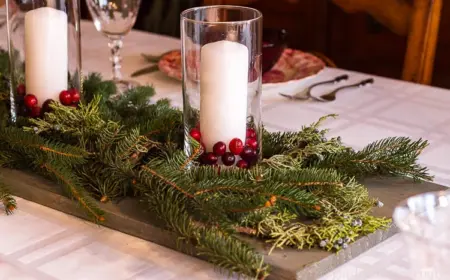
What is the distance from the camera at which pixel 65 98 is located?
1042 mm

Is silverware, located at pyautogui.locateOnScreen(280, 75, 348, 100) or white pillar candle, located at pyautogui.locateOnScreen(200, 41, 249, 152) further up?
white pillar candle, located at pyautogui.locateOnScreen(200, 41, 249, 152)

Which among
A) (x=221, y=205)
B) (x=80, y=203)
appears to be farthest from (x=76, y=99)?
(x=221, y=205)

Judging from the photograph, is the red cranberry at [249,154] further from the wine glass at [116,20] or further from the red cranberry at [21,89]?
the wine glass at [116,20]

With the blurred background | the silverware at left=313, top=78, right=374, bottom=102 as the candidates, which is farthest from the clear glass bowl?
the blurred background

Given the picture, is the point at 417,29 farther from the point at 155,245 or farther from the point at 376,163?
the point at 155,245

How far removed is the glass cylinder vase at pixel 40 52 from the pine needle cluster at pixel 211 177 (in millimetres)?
35

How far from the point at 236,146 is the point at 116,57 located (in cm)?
55

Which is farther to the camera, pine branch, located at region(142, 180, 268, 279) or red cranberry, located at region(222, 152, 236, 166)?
red cranberry, located at region(222, 152, 236, 166)

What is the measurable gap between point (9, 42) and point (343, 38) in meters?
2.01

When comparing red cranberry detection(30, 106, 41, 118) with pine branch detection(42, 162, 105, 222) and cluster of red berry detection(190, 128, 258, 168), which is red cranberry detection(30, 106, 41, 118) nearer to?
pine branch detection(42, 162, 105, 222)

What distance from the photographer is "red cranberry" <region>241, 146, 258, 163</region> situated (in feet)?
2.93

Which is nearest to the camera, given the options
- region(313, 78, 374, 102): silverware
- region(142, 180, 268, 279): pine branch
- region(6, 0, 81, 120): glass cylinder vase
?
region(142, 180, 268, 279): pine branch

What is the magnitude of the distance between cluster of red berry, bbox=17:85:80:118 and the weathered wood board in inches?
4.3

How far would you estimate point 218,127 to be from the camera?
894mm
